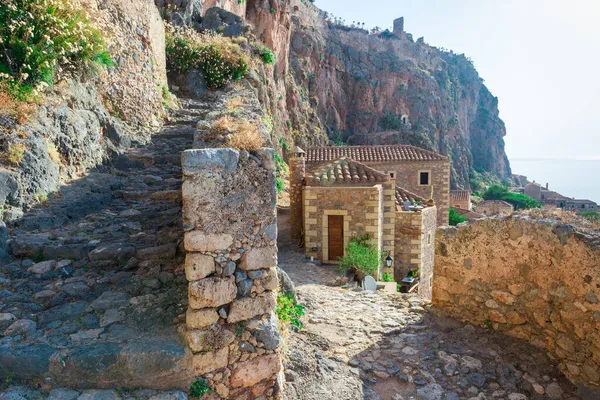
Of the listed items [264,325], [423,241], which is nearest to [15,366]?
[264,325]

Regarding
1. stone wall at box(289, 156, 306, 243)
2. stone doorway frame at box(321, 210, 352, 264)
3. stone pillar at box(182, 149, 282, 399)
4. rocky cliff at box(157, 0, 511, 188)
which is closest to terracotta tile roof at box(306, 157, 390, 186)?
stone wall at box(289, 156, 306, 243)

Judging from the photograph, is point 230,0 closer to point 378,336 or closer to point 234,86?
point 234,86

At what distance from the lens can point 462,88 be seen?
66.8m

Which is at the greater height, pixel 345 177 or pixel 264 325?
pixel 345 177

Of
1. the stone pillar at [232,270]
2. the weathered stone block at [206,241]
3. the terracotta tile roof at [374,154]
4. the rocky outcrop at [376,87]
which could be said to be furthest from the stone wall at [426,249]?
the rocky outcrop at [376,87]

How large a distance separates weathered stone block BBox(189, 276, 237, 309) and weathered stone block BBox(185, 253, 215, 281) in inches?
1.9

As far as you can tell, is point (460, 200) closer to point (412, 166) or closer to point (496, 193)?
point (496, 193)

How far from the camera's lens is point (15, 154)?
14.0 ft

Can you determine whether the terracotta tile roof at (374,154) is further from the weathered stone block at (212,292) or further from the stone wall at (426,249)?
the weathered stone block at (212,292)

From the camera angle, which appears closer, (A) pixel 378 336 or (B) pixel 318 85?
(A) pixel 378 336

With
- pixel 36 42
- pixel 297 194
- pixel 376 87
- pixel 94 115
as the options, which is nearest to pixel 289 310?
pixel 94 115

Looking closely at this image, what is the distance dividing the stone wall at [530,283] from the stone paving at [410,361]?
0.71ft

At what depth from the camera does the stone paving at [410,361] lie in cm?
405

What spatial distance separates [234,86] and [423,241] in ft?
29.4
